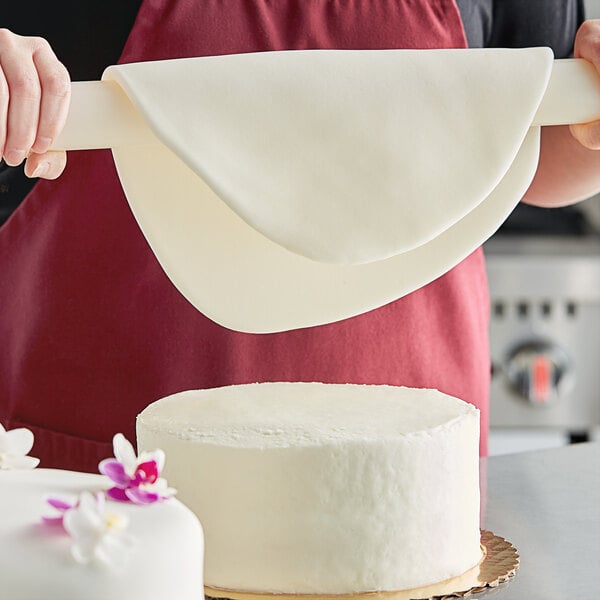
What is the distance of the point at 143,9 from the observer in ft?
3.07

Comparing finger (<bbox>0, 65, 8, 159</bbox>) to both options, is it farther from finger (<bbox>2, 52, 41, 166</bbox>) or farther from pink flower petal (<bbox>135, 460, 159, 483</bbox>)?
pink flower petal (<bbox>135, 460, 159, 483</bbox>)

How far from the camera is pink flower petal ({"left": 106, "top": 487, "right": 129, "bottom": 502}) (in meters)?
0.52

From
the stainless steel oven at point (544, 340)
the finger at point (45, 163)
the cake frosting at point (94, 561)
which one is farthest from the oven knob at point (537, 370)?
the cake frosting at point (94, 561)

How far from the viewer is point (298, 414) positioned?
71 cm

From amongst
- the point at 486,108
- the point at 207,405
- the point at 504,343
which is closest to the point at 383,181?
the point at 486,108

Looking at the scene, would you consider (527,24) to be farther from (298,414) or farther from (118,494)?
(118,494)

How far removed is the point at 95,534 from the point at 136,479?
0.05 metres

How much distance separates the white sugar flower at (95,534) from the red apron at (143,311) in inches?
18.3

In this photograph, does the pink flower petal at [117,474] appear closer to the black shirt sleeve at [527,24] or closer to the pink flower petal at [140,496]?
the pink flower petal at [140,496]

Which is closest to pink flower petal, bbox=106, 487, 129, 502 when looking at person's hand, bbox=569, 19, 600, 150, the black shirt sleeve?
person's hand, bbox=569, 19, 600, 150

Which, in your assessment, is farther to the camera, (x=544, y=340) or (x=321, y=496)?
(x=544, y=340)

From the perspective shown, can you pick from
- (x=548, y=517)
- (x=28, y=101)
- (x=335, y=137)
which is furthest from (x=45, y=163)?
(x=548, y=517)

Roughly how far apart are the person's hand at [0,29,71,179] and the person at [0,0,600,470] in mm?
313

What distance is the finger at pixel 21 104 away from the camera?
618mm
